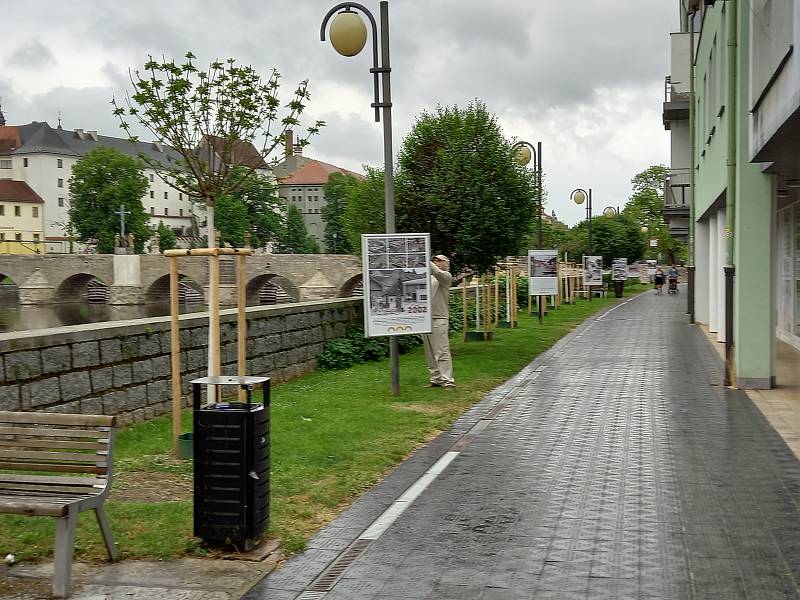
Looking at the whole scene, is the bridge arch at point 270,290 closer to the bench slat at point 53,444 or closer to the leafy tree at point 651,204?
the leafy tree at point 651,204

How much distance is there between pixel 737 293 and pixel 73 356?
8.99 m

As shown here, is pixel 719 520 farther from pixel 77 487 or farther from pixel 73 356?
pixel 73 356

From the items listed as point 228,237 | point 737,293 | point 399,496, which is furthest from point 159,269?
point 399,496

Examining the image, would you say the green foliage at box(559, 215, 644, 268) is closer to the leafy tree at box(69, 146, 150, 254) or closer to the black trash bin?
the leafy tree at box(69, 146, 150, 254)

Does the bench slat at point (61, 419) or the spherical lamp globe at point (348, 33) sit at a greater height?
the spherical lamp globe at point (348, 33)

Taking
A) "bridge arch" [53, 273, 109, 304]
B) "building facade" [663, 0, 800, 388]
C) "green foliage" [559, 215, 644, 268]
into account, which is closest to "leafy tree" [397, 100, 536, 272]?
"building facade" [663, 0, 800, 388]

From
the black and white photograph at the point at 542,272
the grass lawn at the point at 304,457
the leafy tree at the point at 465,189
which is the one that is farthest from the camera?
the black and white photograph at the point at 542,272

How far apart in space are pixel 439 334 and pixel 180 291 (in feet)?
214

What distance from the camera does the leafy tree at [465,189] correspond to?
19.4 metres

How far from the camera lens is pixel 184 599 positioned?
531 centimetres

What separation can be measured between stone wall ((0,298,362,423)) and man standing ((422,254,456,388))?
8.39 ft

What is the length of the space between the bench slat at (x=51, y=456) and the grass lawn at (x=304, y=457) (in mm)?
→ 591

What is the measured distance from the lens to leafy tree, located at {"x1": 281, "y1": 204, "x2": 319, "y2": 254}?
110 m

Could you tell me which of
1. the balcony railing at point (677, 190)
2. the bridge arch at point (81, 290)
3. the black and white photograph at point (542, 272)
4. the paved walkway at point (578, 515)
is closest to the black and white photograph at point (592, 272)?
the balcony railing at point (677, 190)
